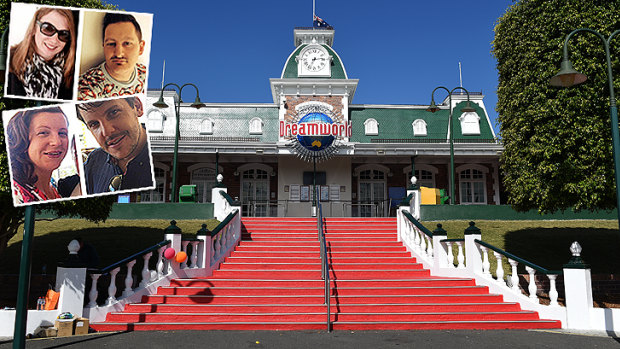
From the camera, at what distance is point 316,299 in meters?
8.93

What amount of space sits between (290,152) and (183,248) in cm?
1111

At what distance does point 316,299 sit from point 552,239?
997 centimetres

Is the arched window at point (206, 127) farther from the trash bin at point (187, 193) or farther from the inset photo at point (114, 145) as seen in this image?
the inset photo at point (114, 145)

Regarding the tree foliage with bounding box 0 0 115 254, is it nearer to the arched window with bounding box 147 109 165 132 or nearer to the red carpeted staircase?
the red carpeted staircase

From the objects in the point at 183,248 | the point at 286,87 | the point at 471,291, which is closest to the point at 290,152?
the point at 286,87

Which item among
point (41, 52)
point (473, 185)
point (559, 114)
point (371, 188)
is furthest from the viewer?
point (473, 185)

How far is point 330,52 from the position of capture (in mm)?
24797

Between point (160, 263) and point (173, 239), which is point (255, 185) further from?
point (160, 263)

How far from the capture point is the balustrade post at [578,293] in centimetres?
801

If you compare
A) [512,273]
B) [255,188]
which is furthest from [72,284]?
[255,188]

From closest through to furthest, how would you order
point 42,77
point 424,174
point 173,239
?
point 42,77, point 173,239, point 424,174

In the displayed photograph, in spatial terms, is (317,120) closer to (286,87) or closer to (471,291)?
(286,87)

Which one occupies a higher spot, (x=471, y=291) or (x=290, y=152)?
(x=290, y=152)

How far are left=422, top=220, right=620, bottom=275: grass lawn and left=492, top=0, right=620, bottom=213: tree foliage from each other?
2.39 metres
